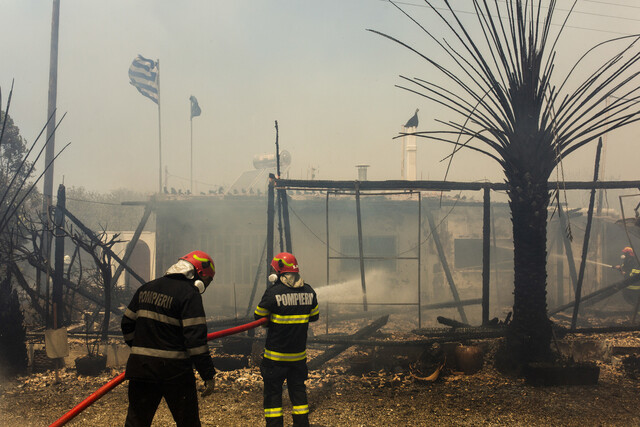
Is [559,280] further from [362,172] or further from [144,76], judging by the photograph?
[144,76]

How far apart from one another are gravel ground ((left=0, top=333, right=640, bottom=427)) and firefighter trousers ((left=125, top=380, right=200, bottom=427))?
2.04 meters

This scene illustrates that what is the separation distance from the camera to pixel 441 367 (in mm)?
7723

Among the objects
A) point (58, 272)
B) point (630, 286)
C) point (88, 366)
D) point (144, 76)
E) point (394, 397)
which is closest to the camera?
point (394, 397)

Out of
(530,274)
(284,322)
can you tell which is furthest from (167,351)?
(530,274)

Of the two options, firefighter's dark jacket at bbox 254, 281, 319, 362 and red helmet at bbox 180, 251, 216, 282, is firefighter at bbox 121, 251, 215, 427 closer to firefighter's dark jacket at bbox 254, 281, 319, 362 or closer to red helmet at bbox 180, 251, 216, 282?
red helmet at bbox 180, 251, 216, 282

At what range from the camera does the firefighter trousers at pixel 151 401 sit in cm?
425

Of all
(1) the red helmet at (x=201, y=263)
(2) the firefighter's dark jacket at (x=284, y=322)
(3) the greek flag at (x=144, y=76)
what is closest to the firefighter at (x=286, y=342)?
(2) the firefighter's dark jacket at (x=284, y=322)

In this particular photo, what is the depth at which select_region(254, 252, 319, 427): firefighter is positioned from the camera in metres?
5.39

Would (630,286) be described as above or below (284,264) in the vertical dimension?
below

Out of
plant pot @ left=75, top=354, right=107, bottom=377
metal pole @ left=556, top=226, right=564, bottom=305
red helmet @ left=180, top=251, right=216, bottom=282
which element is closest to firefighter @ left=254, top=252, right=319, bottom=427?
red helmet @ left=180, top=251, right=216, bottom=282

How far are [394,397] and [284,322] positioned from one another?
267 cm

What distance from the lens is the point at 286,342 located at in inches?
214

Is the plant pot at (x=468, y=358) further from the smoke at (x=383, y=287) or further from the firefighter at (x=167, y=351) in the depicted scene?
the smoke at (x=383, y=287)

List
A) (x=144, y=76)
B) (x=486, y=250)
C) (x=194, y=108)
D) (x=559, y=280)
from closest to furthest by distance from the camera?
1. (x=486, y=250)
2. (x=559, y=280)
3. (x=144, y=76)
4. (x=194, y=108)
